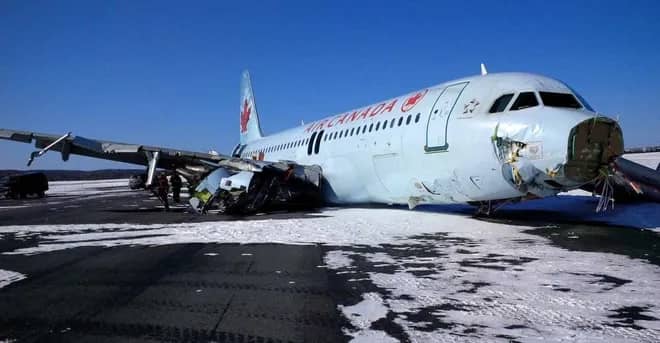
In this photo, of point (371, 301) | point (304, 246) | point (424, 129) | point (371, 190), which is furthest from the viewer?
point (371, 190)

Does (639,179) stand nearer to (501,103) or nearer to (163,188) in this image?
(501,103)

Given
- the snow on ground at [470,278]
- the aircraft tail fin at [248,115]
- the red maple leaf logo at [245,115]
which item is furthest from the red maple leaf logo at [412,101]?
the red maple leaf logo at [245,115]

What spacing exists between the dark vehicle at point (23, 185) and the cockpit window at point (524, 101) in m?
36.4

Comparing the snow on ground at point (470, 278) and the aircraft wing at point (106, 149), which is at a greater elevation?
the aircraft wing at point (106, 149)

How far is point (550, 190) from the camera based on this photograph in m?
8.15

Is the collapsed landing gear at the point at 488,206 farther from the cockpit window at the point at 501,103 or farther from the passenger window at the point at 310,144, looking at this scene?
the passenger window at the point at 310,144

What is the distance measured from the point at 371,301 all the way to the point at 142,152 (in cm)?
1296

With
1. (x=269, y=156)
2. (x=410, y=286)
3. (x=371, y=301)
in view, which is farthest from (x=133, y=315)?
(x=269, y=156)

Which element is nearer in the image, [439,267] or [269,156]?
[439,267]

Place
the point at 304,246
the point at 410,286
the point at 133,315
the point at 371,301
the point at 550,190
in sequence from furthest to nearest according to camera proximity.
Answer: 1. the point at 550,190
2. the point at 304,246
3. the point at 410,286
4. the point at 371,301
5. the point at 133,315

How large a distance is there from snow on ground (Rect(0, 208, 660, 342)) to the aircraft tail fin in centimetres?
2011

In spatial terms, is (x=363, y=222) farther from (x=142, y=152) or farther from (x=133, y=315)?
(x=142, y=152)

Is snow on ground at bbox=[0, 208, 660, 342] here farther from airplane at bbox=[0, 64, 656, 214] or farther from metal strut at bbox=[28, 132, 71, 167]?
metal strut at bbox=[28, 132, 71, 167]

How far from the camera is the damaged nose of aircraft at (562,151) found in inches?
294
